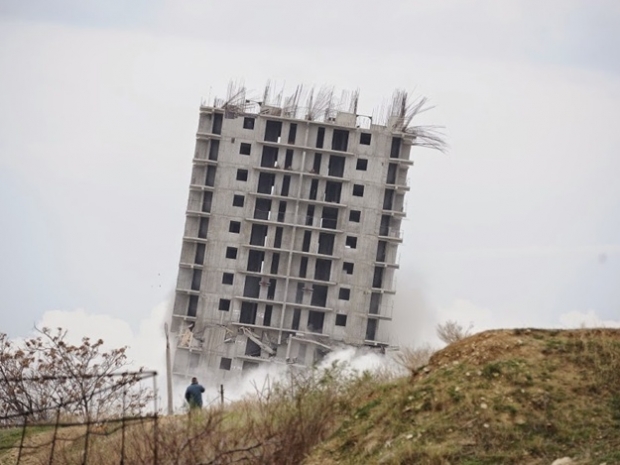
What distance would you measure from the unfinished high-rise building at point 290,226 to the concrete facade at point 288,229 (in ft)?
0.29

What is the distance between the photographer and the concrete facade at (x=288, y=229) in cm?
8006

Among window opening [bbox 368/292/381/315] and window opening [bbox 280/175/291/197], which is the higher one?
window opening [bbox 280/175/291/197]

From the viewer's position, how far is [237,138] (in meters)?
80.1

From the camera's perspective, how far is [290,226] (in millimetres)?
80625

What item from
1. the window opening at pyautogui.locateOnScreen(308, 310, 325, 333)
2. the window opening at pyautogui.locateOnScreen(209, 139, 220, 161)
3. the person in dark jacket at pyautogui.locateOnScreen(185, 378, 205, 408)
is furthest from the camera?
the window opening at pyautogui.locateOnScreen(209, 139, 220, 161)

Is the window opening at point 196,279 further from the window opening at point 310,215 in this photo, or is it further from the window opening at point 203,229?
the window opening at point 310,215

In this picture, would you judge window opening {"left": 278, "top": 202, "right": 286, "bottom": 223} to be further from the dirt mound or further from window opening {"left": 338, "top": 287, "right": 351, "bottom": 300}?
the dirt mound

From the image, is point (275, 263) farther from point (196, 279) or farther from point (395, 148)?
point (395, 148)

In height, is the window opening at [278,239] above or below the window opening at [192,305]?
above

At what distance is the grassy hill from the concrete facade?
57.4m

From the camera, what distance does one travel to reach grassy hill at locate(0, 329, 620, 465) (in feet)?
58.2

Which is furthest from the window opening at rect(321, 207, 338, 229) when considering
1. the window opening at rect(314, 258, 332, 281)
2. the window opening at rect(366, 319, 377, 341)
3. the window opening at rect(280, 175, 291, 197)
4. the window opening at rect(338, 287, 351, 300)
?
the window opening at rect(366, 319, 377, 341)

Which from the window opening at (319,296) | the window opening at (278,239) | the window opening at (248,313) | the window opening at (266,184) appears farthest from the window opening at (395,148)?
the window opening at (248,313)

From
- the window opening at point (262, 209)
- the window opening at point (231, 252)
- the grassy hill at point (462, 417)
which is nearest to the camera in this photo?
the grassy hill at point (462, 417)
